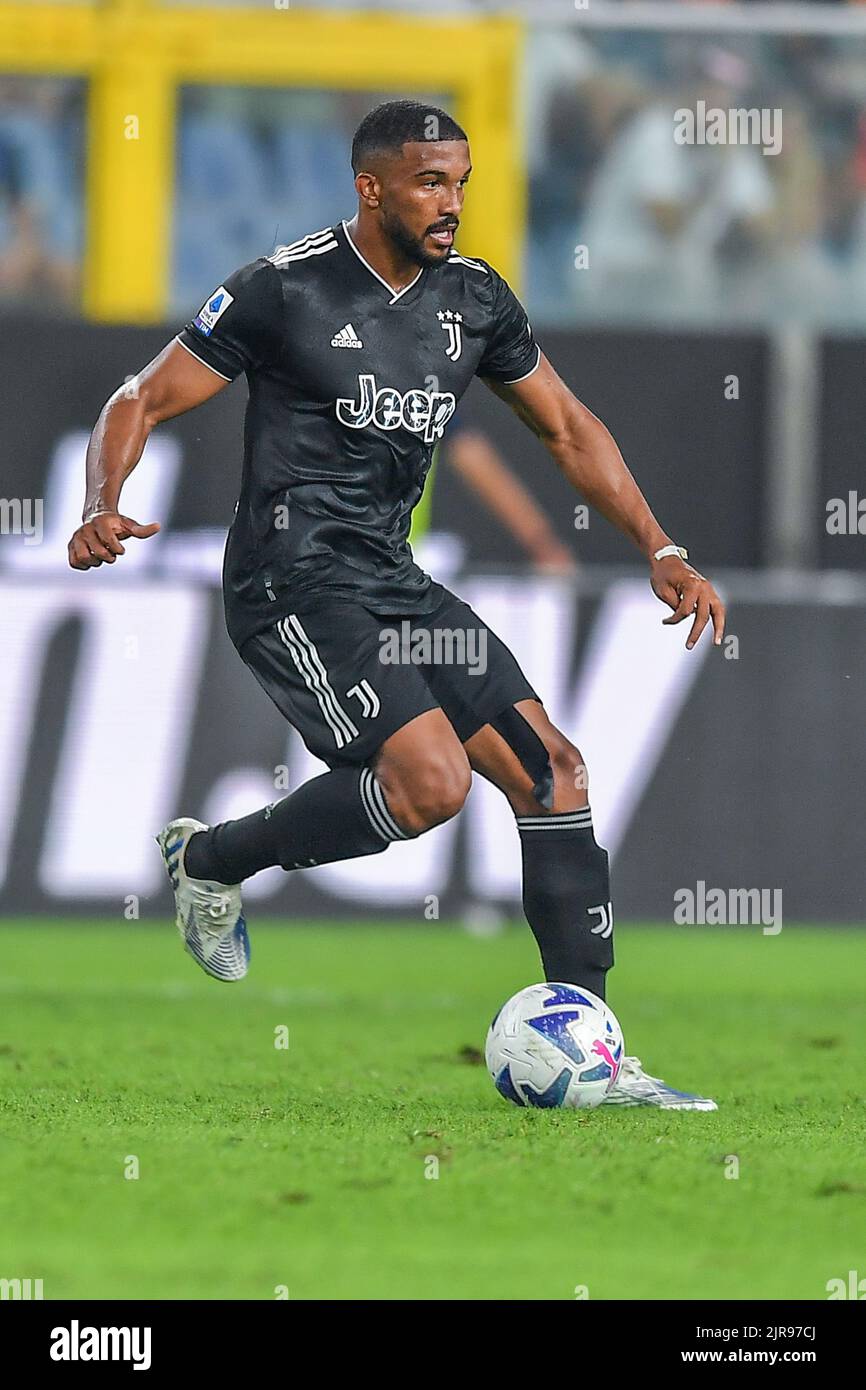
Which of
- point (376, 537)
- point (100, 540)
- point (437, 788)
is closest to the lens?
point (100, 540)

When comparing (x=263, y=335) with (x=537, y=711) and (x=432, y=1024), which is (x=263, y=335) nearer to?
(x=537, y=711)

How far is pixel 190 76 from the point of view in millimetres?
13805

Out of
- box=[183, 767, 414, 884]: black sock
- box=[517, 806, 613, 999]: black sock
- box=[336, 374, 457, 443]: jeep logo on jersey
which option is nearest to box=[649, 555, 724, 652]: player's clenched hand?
box=[517, 806, 613, 999]: black sock

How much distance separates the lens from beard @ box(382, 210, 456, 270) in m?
5.69

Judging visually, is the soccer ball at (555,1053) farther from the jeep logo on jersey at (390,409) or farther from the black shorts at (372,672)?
the jeep logo on jersey at (390,409)

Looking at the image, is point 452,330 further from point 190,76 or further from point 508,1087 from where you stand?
point 190,76

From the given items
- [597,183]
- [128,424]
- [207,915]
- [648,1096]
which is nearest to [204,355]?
[128,424]

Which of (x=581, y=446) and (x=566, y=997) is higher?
(x=581, y=446)

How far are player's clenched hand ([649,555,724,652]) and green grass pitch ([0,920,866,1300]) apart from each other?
1178mm

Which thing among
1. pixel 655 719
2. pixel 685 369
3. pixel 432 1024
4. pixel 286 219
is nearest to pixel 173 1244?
pixel 432 1024

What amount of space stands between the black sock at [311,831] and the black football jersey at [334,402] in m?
0.44

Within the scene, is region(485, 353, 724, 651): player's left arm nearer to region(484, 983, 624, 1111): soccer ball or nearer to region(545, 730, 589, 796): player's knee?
region(545, 730, 589, 796): player's knee

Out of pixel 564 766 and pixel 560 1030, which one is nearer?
pixel 560 1030

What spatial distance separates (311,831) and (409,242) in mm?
1419
